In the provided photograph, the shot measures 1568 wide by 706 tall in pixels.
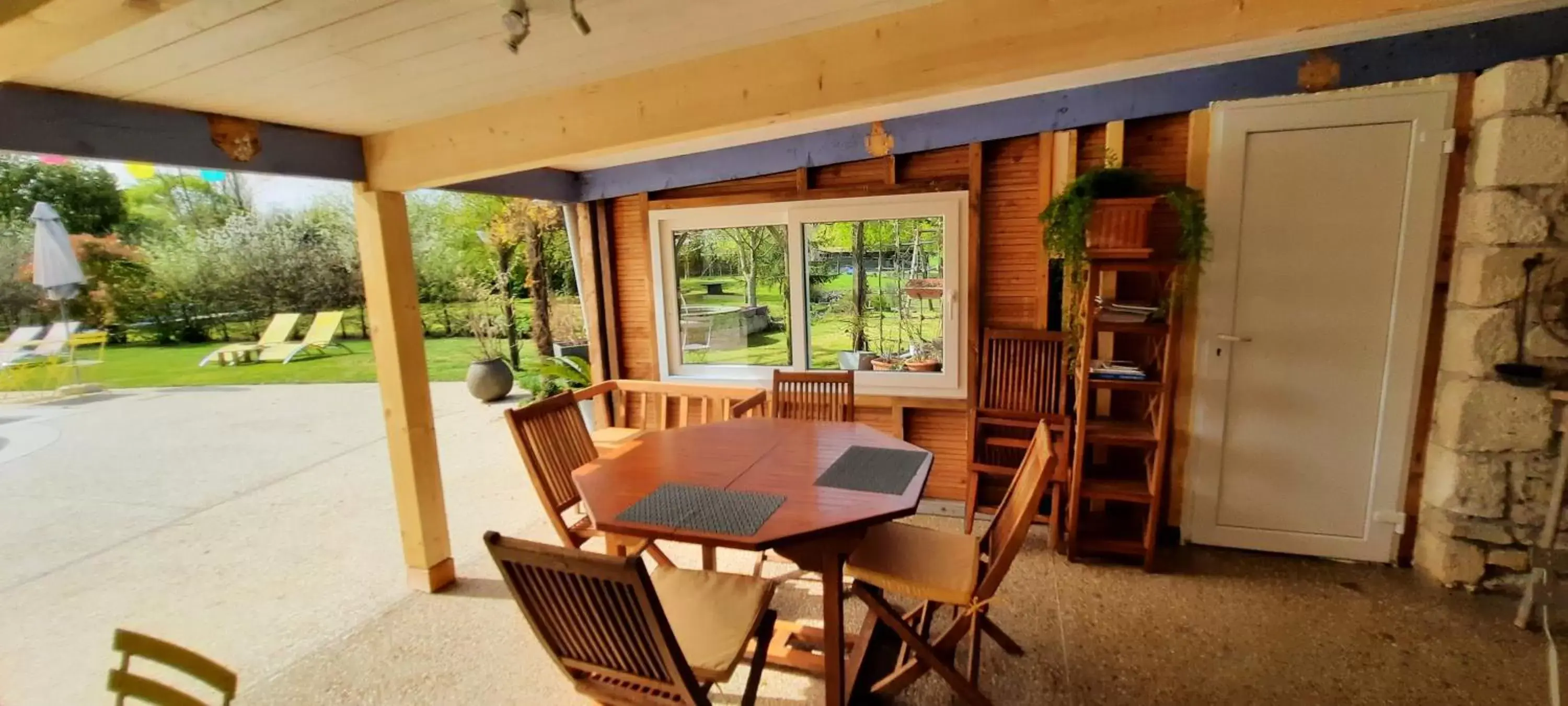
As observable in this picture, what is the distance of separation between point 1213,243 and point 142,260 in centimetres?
1032

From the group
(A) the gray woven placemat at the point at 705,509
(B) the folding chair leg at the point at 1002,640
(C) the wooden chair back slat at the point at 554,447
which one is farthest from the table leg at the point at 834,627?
(C) the wooden chair back slat at the point at 554,447

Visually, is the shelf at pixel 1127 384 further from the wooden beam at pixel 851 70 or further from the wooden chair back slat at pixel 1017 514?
the wooden beam at pixel 851 70

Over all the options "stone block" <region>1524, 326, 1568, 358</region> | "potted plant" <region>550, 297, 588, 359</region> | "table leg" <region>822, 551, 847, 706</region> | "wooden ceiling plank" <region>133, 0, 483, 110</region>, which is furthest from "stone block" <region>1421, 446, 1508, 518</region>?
"potted plant" <region>550, 297, 588, 359</region>

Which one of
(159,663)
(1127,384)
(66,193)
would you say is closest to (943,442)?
(1127,384)

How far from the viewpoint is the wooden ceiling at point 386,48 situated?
135 centimetres

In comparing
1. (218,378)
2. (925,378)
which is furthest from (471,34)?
(218,378)

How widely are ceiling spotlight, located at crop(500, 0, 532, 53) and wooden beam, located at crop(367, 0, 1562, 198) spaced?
0.65 m

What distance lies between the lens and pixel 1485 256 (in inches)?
91.4

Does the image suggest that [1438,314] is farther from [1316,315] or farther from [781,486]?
[781,486]

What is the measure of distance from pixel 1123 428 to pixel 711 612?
2.12 metres

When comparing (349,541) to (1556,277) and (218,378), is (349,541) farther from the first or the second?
(218,378)

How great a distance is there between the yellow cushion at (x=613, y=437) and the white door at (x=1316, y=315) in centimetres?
289

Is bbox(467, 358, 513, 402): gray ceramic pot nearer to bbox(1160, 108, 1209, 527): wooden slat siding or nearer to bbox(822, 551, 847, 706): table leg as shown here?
bbox(822, 551, 847, 706): table leg

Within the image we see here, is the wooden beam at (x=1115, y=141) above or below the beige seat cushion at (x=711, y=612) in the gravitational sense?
above
